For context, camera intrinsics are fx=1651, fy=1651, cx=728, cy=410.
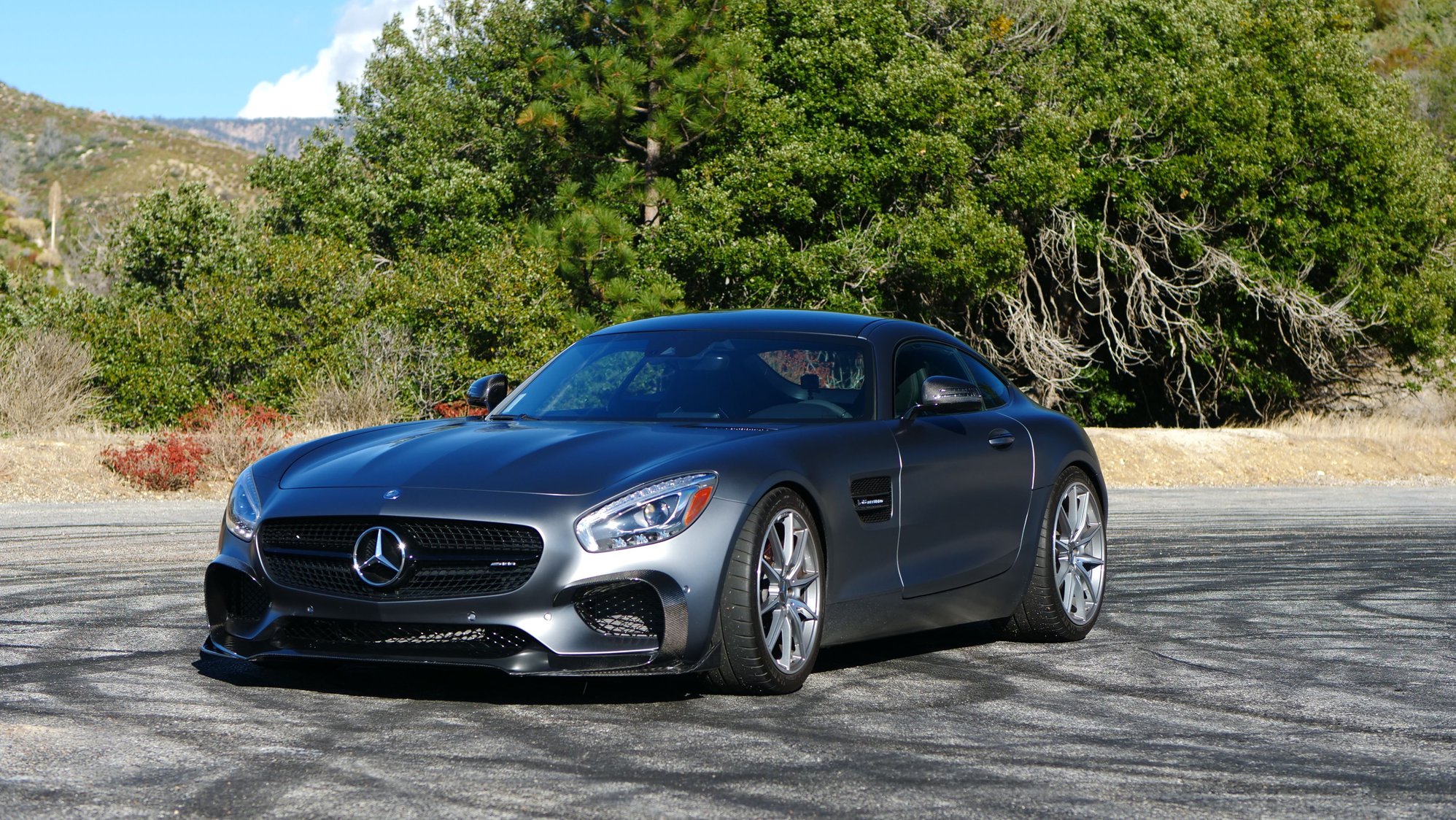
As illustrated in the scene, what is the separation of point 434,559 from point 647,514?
746 mm

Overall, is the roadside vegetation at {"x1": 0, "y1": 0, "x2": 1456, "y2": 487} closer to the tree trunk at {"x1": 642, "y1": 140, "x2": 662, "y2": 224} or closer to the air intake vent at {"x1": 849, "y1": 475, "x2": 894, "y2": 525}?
the tree trunk at {"x1": 642, "y1": 140, "x2": 662, "y2": 224}

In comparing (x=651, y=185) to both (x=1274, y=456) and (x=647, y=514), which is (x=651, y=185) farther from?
(x=647, y=514)

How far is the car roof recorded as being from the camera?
738 cm

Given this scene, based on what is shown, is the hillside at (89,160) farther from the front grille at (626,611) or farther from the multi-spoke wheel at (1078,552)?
the front grille at (626,611)

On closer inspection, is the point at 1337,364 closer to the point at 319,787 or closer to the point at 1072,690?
the point at 1072,690

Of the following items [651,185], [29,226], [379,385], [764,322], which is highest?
[29,226]

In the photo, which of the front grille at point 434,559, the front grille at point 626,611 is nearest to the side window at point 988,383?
the front grille at point 626,611

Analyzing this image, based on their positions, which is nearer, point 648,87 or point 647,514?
point 647,514

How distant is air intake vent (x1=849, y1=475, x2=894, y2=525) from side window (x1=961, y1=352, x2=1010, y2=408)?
1.44 m

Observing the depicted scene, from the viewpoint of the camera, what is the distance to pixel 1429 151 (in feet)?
115

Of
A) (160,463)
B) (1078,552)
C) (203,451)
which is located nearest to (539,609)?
(1078,552)

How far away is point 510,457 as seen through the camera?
6.06 meters

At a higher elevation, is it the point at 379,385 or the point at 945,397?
the point at 379,385

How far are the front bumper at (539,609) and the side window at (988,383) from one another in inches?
102
